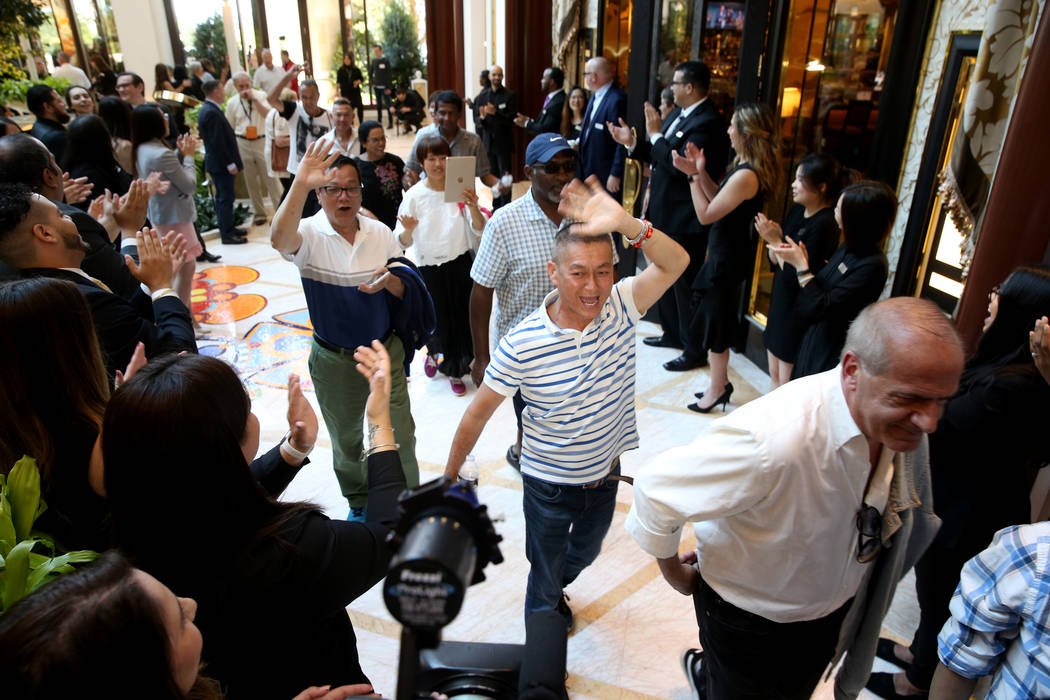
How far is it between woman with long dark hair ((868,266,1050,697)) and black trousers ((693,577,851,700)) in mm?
759

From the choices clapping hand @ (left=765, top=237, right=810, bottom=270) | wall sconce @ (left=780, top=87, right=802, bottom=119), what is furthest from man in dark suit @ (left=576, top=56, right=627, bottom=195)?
clapping hand @ (left=765, top=237, right=810, bottom=270)

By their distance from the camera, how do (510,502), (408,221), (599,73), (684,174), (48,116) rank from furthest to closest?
(599,73)
(48,116)
(684,174)
(408,221)
(510,502)

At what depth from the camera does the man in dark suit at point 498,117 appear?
31.7ft

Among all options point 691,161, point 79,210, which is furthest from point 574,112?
point 79,210

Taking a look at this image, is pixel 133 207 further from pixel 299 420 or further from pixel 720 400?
pixel 720 400

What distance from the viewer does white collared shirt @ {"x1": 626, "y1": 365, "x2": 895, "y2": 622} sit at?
1.43 meters

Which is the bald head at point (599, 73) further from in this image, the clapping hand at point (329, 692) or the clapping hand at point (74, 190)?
the clapping hand at point (329, 692)

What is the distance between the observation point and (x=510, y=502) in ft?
11.2

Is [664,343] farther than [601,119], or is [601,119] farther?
[601,119]

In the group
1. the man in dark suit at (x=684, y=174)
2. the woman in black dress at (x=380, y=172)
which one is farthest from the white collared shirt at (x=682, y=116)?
the woman in black dress at (x=380, y=172)

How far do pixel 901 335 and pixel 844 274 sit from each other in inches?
71.0

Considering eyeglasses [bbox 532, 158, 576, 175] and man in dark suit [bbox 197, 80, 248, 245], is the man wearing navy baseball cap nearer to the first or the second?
eyeglasses [bbox 532, 158, 576, 175]

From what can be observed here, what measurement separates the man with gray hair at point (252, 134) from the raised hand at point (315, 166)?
19.8 feet

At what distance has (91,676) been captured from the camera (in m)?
0.80
